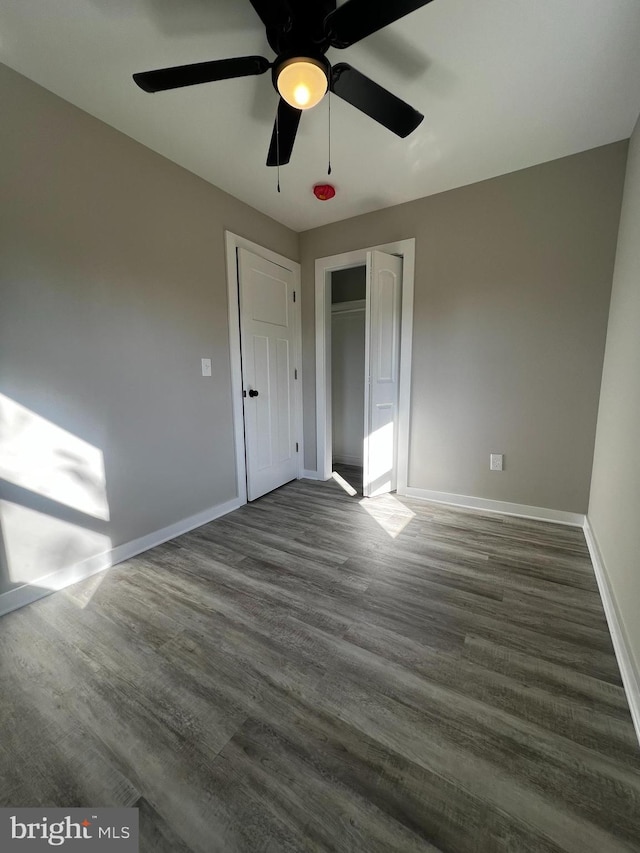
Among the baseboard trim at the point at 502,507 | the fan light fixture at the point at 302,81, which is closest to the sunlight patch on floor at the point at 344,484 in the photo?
the baseboard trim at the point at 502,507

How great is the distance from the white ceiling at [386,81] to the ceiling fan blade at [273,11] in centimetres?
25

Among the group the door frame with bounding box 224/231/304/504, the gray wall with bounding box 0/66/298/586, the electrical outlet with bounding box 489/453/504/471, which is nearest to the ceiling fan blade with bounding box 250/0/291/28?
the gray wall with bounding box 0/66/298/586

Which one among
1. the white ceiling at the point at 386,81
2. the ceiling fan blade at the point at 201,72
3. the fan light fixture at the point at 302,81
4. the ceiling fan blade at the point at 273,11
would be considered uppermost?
the white ceiling at the point at 386,81

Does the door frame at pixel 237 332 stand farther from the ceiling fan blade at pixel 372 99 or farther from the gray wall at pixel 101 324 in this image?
the ceiling fan blade at pixel 372 99

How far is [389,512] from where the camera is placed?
2.64 meters

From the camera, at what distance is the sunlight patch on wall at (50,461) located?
61.1 inches

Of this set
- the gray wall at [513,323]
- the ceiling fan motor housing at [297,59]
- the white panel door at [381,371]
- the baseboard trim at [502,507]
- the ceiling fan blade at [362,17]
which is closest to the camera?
the ceiling fan blade at [362,17]

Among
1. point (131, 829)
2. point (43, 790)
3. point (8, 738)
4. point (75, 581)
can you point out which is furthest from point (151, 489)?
point (131, 829)

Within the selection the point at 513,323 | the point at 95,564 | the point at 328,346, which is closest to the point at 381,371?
the point at 328,346

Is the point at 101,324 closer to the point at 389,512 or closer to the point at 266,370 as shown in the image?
the point at 266,370

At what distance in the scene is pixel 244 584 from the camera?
1.77 m

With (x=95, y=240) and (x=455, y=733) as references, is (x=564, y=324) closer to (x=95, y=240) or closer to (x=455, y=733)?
(x=455, y=733)

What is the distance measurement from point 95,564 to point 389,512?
2054 millimetres

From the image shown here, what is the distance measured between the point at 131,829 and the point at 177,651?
55cm
